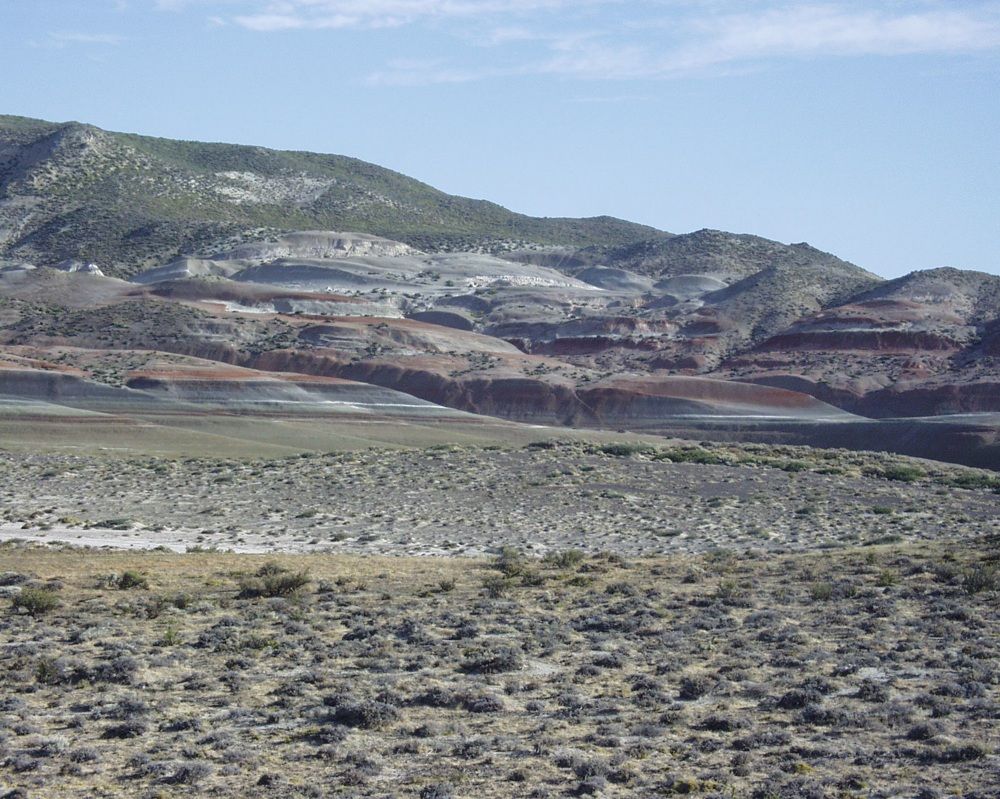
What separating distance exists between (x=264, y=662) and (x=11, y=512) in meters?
20.2

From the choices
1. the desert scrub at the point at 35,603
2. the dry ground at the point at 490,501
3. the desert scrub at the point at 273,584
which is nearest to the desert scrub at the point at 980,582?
the dry ground at the point at 490,501

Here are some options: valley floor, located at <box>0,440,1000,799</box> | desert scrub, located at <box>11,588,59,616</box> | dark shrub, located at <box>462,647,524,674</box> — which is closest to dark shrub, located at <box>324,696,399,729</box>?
valley floor, located at <box>0,440,1000,799</box>

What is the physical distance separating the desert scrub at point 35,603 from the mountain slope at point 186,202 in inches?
4600

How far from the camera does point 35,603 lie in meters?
17.8

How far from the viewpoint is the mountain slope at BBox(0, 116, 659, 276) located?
140875mm

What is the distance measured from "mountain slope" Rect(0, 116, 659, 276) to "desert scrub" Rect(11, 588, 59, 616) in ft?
383

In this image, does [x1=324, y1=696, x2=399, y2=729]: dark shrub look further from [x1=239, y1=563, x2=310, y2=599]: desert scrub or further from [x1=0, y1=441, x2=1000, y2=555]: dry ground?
[x1=0, y1=441, x2=1000, y2=555]: dry ground

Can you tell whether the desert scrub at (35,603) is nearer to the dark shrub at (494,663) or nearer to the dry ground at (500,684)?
the dry ground at (500,684)

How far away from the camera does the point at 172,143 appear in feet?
605

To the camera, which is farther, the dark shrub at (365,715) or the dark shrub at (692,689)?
the dark shrub at (692,689)

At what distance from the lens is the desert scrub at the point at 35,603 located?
58.5 feet

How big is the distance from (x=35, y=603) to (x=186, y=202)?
148609 millimetres

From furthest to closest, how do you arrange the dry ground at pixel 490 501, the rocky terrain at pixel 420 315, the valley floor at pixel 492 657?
the rocky terrain at pixel 420 315
the dry ground at pixel 490 501
the valley floor at pixel 492 657

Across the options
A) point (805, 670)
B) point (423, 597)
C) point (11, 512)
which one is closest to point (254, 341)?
point (11, 512)
